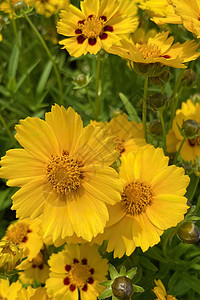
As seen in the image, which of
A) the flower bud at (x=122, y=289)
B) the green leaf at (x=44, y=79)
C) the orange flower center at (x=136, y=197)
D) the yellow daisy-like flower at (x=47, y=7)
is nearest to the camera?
the flower bud at (x=122, y=289)

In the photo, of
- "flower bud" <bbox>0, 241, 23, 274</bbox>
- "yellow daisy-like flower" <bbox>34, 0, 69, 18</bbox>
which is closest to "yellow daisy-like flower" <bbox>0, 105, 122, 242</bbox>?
"flower bud" <bbox>0, 241, 23, 274</bbox>

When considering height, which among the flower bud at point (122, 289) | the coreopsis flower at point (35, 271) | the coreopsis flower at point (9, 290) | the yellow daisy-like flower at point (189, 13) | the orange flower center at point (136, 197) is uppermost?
the yellow daisy-like flower at point (189, 13)

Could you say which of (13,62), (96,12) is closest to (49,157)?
(96,12)

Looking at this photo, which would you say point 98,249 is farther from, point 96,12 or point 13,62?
point 13,62

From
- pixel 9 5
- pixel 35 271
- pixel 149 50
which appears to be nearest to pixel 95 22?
pixel 149 50

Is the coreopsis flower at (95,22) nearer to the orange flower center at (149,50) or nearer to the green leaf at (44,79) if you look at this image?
the orange flower center at (149,50)

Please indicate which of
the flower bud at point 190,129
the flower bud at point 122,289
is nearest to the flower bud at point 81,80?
the flower bud at point 190,129

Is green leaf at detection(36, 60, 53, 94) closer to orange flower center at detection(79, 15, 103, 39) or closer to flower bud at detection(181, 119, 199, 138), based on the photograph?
orange flower center at detection(79, 15, 103, 39)
